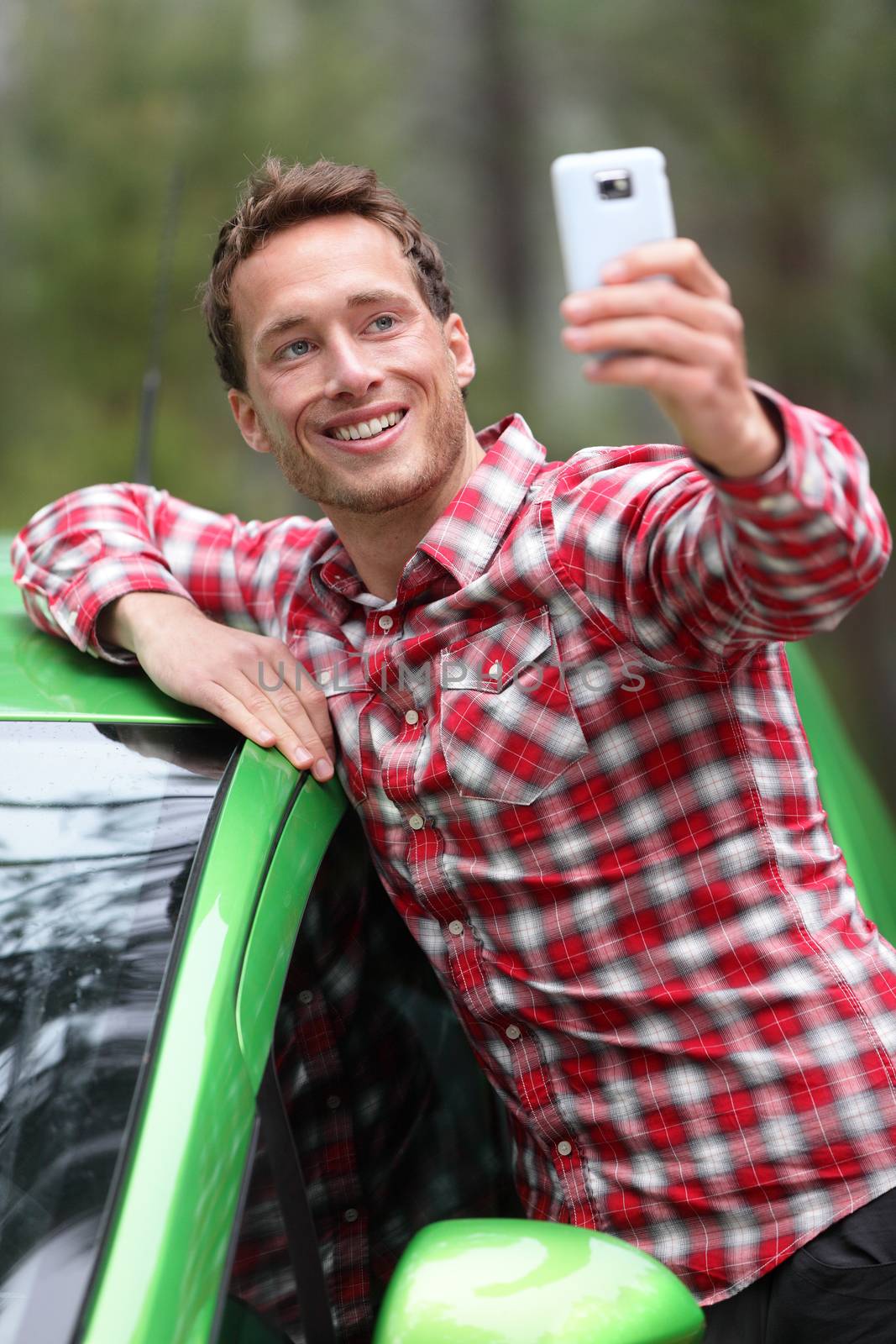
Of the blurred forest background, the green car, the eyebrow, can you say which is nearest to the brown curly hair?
the eyebrow

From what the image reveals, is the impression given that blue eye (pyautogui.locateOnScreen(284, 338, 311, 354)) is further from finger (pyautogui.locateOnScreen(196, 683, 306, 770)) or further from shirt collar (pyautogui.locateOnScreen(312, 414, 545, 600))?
finger (pyautogui.locateOnScreen(196, 683, 306, 770))

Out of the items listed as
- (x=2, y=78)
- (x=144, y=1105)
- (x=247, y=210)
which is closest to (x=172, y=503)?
(x=247, y=210)

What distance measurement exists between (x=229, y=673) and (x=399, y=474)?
0.36m

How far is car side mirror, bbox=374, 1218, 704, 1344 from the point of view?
3.50 ft

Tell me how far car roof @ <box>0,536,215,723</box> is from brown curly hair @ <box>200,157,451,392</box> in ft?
1.73

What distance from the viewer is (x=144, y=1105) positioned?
115cm

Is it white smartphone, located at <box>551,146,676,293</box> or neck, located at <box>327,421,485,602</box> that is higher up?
neck, located at <box>327,421,485,602</box>

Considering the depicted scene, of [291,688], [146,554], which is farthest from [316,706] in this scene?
[146,554]

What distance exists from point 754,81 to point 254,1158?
581 cm

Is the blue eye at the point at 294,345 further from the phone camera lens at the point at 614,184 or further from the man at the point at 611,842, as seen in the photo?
the phone camera lens at the point at 614,184

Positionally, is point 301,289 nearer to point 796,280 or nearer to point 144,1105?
point 144,1105

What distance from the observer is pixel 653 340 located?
108 cm

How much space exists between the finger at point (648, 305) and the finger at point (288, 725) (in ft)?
2.21

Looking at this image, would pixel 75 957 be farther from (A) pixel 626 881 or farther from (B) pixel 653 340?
(B) pixel 653 340
